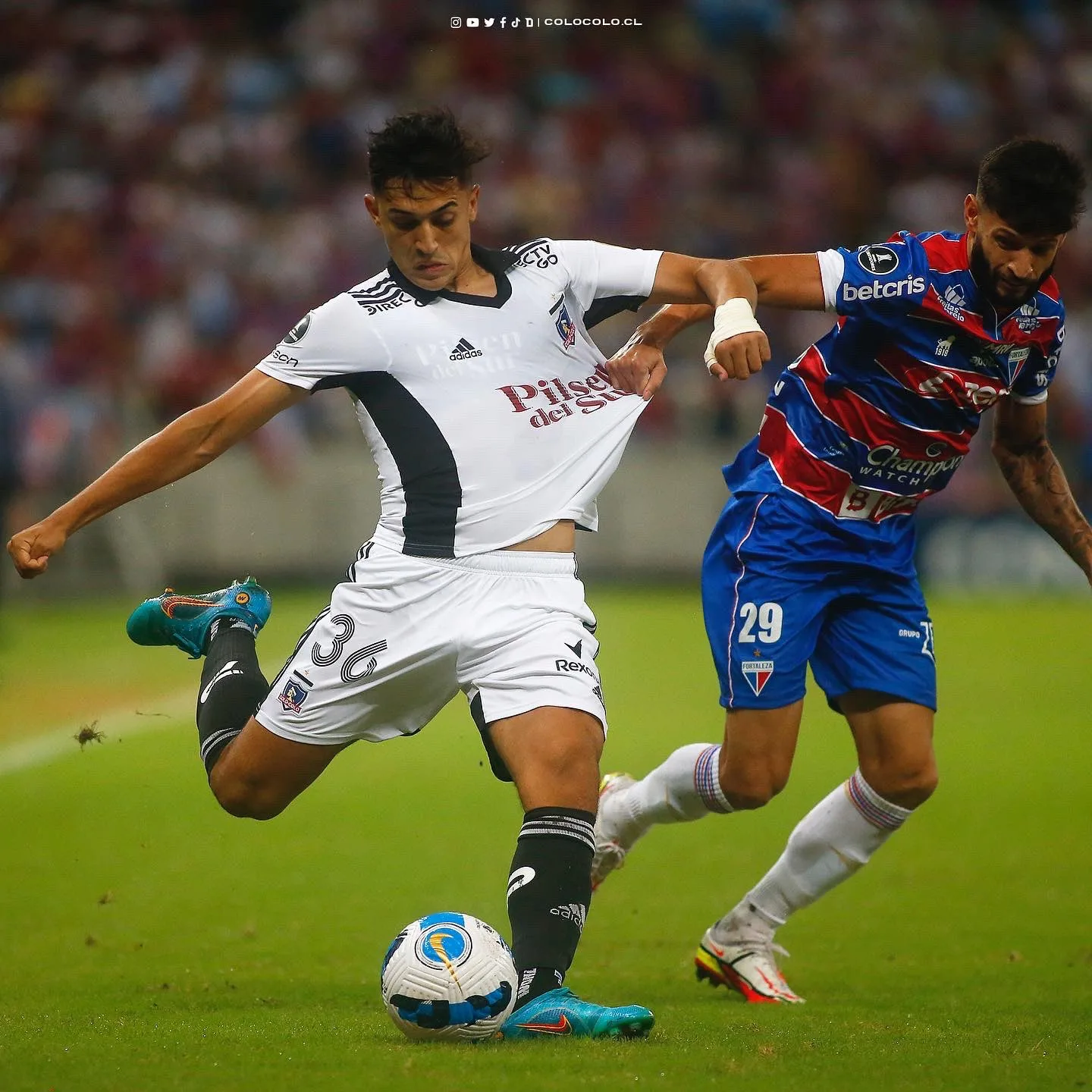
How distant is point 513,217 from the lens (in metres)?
17.4

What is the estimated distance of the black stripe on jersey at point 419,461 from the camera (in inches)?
184

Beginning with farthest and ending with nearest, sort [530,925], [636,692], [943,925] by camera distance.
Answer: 1. [636,692]
2. [943,925]
3. [530,925]

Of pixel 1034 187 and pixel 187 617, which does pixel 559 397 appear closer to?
pixel 1034 187

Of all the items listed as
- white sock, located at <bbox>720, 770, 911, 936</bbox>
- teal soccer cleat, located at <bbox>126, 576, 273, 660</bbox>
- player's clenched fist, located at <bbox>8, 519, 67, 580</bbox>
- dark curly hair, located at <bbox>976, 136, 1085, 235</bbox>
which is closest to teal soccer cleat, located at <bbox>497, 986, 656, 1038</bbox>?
white sock, located at <bbox>720, 770, 911, 936</bbox>

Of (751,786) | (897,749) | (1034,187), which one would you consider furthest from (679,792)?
(1034,187)

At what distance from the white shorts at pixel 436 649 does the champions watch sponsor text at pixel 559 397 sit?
1.35 ft

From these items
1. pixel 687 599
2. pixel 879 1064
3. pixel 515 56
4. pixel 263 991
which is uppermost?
pixel 515 56

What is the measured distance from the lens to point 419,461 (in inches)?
185

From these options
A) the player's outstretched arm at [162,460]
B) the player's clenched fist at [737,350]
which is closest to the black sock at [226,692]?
the player's outstretched arm at [162,460]

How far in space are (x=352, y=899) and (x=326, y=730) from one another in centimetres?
187

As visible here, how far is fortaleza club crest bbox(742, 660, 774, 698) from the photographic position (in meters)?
5.23

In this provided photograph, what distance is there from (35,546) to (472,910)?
93.5 inches

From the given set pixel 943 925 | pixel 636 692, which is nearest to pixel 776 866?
pixel 943 925

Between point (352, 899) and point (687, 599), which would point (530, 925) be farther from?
point (687, 599)
